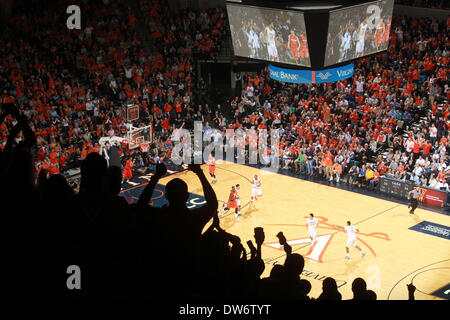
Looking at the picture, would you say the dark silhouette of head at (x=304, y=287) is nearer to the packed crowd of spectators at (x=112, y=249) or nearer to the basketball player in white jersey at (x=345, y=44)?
the packed crowd of spectators at (x=112, y=249)

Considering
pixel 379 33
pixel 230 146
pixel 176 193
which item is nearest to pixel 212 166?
pixel 230 146

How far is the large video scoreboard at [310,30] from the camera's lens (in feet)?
52.1

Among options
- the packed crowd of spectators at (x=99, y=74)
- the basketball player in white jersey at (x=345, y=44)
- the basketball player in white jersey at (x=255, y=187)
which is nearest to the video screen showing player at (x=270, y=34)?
the basketball player in white jersey at (x=345, y=44)

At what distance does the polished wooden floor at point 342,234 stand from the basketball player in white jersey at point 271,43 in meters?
5.52

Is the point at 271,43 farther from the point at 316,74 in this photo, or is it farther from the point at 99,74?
the point at 99,74

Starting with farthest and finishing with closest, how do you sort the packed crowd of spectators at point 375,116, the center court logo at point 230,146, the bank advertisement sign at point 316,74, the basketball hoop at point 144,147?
the center court logo at point 230,146 → the basketball hoop at point 144,147 → the packed crowd of spectators at point 375,116 → the bank advertisement sign at point 316,74

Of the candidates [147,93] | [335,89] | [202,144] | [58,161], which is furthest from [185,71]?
[58,161]

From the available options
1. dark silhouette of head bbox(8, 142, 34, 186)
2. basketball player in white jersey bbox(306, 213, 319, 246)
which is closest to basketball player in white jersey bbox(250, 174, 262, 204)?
basketball player in white jersey bbox(306, 213, 319, 246)

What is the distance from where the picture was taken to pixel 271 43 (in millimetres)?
17609

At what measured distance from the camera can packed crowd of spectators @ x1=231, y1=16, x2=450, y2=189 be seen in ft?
70.3

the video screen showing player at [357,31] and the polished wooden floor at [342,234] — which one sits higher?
the video screen showing player at [357,31]

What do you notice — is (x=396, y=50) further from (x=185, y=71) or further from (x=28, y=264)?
(x=28, y=264)
